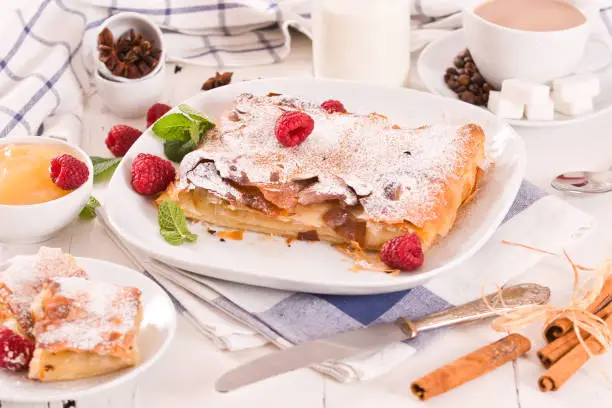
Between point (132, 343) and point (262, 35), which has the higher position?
point (132, 343)

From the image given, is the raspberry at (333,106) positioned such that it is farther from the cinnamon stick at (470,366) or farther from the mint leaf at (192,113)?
the cinnamon stick at (470,366)

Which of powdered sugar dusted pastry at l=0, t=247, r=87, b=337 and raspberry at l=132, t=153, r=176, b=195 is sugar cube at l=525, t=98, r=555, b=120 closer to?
raspberry at l=132, t=153, r=176, b=195

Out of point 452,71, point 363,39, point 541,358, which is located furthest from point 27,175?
point 452,71

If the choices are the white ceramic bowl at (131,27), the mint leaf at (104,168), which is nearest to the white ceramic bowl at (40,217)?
the mint leaf at (104,168)

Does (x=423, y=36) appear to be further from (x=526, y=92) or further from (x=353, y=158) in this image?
(x=353, y=158)

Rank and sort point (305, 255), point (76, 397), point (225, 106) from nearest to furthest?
point (76, 397), point (305, 255), point (225, 106)

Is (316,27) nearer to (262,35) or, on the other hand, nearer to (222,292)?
(262,35)

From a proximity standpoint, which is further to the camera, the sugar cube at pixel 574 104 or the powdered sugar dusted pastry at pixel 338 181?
the sugar cube at pixel 574 104

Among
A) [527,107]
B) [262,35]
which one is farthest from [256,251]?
[262,35]
